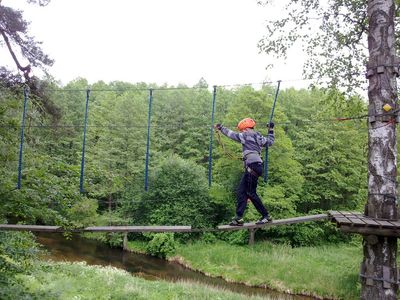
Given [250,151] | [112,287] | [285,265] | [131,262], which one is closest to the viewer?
[250,151]

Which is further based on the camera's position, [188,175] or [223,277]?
[188,175]

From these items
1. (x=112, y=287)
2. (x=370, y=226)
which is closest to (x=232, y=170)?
(x=112, y=287)

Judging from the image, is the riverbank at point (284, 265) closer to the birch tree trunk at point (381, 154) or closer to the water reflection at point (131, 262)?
the water reflection at point (131, 262)

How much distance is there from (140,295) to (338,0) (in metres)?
9.02

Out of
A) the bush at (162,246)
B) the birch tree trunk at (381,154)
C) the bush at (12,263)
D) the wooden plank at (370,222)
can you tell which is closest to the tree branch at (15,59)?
the bush at (12,263)

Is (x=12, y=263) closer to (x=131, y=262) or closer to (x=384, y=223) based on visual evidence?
(x=384, y=223)

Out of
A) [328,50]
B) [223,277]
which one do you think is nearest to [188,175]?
[223,277]

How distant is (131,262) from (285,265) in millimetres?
7104

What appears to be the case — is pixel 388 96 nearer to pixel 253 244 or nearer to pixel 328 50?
pixel 328 50

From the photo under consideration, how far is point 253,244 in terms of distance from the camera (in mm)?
18031

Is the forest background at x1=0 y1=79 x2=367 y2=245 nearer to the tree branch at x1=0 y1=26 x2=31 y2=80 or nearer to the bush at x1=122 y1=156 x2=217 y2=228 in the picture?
the bush at x1=122 y1=156 x2=217 y2=228

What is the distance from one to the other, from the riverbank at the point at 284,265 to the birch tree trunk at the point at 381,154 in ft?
27.8

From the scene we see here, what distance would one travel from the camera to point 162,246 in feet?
61.4

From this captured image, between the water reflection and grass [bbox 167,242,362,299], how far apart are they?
559 millimetres
